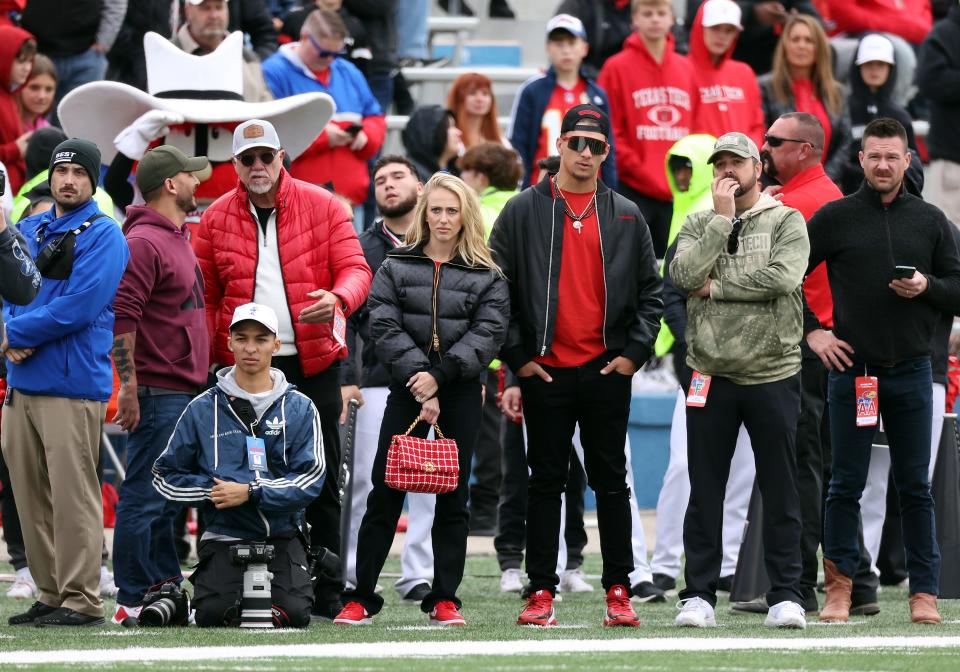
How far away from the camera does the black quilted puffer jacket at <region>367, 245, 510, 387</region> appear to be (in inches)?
334

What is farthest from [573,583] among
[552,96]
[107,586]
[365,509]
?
[552,96]

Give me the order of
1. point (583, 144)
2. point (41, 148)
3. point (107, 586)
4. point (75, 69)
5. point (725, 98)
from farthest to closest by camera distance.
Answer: point (725, 98) → point (75, 69) → point (41, 148) → point (107, 586) → point (583, 144)

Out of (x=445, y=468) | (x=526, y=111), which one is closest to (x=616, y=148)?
(x=526, y=111)

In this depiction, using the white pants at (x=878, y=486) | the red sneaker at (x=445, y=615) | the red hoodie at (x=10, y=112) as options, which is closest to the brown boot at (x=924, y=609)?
the white pants at (x=878, y=486)

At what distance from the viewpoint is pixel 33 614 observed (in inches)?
335

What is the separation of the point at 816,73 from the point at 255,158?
6.06 m

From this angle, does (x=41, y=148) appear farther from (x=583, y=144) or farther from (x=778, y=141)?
(x=778, y=141)

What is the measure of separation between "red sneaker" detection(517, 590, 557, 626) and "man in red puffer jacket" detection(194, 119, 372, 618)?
2.98ft

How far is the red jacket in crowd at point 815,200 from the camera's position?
31.1ft

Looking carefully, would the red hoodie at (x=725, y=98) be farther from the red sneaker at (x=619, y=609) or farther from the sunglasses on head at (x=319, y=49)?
the red sneaker at (x=619, y=609)

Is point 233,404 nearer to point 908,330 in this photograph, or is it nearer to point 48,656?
point 48,656

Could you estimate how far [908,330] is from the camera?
8.79 meters

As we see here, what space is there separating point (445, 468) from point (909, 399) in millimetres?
2148

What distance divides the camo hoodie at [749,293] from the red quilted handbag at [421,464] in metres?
1.17
